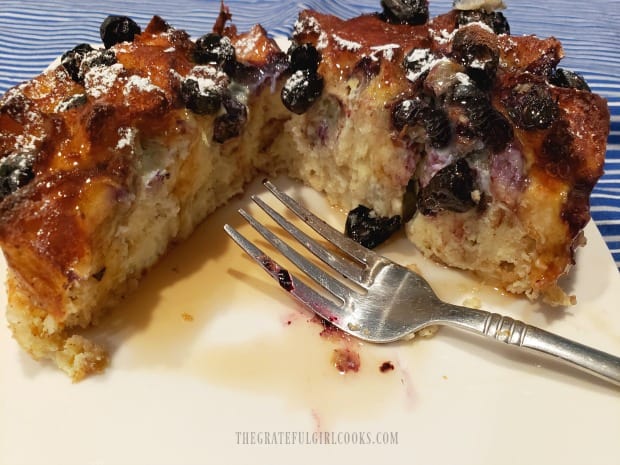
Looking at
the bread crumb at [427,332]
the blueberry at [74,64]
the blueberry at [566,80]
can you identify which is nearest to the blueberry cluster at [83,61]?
the blueberry at [74,64]

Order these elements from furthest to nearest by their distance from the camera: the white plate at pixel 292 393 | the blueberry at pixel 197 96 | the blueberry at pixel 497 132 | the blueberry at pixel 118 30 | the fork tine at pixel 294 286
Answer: the blueberry at pixel 118 30, the blueberry at pixel 197 96, the fork tine at pixel 294 286, the blueberry at pixel 497 132, the white plate at pixel 292 393

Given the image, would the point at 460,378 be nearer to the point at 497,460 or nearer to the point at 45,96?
the point at 497,460

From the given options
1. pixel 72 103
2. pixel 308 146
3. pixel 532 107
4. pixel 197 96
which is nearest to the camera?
pixel 532 107

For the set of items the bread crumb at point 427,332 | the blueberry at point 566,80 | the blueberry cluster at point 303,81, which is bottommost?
the bread crumb at point 427,332

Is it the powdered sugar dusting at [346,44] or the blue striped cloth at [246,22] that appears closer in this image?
the powdered sugar dusting at [346,44]

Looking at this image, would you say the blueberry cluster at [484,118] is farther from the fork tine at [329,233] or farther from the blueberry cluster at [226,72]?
the blueberry cluster at [226,72]

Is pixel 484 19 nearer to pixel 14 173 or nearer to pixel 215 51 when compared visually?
pixel 215 51

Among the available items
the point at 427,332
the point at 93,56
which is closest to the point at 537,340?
the point at 427,332

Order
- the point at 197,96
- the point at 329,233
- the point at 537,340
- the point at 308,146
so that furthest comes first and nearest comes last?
the point at 308,146
the point at 329,233
the point at 197,96
the point at 537,340
